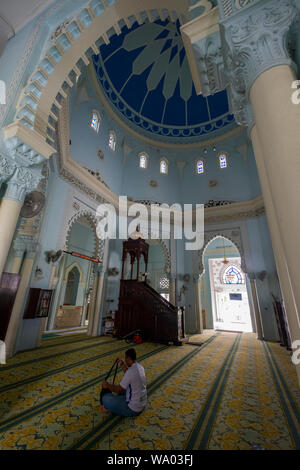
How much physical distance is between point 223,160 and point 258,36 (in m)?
10.1

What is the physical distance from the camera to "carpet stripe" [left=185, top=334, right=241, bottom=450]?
189 cm

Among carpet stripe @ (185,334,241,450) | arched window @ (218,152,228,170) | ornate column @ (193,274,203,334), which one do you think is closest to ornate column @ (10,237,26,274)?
carpet stripe @ (185,334,241,450)

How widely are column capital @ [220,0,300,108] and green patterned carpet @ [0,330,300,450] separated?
137 inches

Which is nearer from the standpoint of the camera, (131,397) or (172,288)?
(131,397)

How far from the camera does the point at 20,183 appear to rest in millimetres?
3076

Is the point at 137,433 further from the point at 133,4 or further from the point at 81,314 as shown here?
the point at 81,314

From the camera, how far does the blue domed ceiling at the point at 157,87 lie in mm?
9891

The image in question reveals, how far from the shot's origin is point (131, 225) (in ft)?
33.5

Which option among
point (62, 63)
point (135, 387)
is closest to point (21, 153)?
point (62, 63)

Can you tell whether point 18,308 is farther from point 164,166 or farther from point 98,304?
point 164,166

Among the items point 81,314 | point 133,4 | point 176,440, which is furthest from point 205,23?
point 81,314

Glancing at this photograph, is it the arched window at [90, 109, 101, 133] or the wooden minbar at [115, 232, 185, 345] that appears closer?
the wooden minbar at [115, 232, 185, 345]

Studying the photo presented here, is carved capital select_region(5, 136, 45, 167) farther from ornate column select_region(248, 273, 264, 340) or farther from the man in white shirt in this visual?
ornate column select_region(248, 273, 264, 340)
